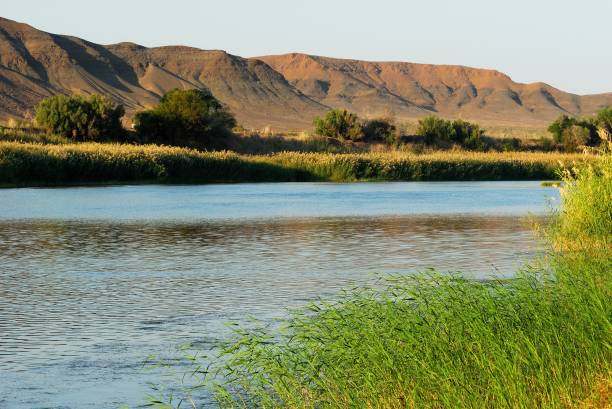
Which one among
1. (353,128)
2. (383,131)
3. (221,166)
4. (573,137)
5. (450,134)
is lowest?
(221,166)

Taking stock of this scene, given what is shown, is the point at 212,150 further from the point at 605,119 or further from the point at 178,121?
the point at 605,119

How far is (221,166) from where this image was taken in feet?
181

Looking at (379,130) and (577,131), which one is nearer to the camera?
(379,130)

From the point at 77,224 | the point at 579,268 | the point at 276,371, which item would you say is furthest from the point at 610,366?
the point at 77,224

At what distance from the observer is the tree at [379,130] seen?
76194 mm

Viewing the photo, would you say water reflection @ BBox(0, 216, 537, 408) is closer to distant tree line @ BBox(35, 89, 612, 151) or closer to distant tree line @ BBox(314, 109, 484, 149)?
distant tree line @ BBox(35, 89, 612, 151)

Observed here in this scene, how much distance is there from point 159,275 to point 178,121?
1961 inches

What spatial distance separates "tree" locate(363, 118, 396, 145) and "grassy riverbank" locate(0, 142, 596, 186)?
385 inches

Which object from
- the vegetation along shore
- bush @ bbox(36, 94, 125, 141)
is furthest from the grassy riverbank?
bush @ bbox(36, 94, 125, 141)

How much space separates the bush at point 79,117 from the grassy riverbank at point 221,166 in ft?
21.7

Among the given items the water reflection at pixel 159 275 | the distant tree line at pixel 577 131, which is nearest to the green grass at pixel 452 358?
the water reflection at pixel 159 275

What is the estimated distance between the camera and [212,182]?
2143 inches

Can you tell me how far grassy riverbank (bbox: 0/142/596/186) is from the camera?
48538mm

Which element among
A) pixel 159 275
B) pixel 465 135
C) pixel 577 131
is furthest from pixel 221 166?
pixel 159 275
